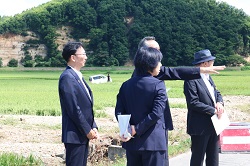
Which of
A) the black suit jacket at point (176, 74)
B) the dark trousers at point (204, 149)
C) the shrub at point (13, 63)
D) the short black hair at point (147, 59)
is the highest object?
the short black hair at point (147, 59)

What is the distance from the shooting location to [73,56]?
5.68 meters

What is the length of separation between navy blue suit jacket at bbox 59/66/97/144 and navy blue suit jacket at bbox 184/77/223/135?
4.44 feet

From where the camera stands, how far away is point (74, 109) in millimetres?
5336

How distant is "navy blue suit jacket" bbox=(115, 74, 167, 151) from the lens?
4.75 meters

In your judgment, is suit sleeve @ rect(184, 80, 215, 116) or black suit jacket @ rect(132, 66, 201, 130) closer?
black suit jacket @ rect(132, 66, 201, 130)

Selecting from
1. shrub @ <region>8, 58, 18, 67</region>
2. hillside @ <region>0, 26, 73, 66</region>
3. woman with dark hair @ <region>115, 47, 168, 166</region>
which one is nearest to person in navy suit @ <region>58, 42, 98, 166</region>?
woman with dark hair @ <region>115, 47, 168, 166</region>

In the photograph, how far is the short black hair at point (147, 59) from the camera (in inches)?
191

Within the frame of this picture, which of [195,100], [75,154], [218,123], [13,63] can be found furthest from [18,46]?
[75,154]

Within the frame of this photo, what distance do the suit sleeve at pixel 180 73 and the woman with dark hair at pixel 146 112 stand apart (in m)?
0.43

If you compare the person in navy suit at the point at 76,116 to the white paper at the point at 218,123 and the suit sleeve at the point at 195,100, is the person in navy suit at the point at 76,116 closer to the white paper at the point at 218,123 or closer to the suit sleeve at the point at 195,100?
the suit sleeve at the point at 195,100

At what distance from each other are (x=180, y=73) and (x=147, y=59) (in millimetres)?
586

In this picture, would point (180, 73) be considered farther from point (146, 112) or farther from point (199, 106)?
point (199, 106)

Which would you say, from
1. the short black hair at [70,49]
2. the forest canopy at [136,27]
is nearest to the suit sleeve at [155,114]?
the short black hair at [70,49]

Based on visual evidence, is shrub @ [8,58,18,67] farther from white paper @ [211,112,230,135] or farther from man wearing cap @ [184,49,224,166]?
white paper @ [211,112,230,135]
